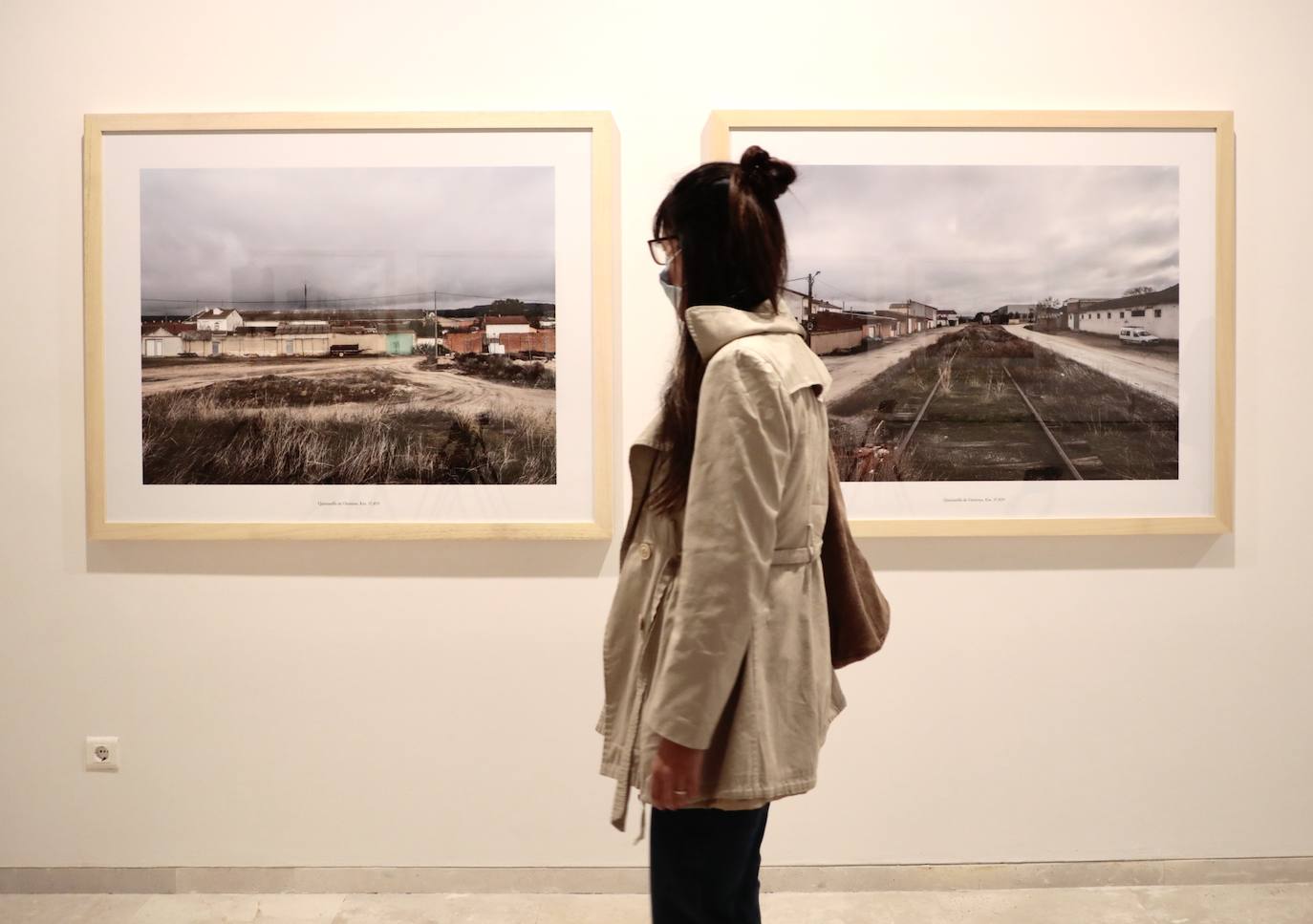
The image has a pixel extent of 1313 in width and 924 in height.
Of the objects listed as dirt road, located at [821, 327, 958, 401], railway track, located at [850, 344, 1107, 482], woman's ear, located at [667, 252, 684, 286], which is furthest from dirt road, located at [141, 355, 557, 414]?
woman's ear, located at [667, 252, 684, 286]

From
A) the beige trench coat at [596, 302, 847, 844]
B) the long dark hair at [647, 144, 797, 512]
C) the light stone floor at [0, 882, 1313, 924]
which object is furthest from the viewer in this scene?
the light stone floor at [0, 882, 1313, 924]

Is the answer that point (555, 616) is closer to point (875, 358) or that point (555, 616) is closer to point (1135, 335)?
point (875, 358)

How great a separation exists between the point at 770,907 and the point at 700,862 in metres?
1.23

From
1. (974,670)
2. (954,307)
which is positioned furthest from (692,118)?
(974,670)

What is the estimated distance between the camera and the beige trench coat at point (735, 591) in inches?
49.1

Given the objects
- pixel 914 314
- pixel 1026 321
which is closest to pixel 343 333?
pixel 914 314

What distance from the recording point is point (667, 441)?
→ 1.38 meters

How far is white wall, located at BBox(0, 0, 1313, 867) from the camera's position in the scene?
2393mm

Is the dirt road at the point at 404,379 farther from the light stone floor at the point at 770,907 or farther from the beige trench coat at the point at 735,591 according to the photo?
the light stone floor at the point at 770,907

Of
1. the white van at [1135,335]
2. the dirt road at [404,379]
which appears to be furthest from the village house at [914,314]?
the dirt road at [404,379]

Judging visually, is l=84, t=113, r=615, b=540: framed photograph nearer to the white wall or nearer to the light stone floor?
the white wall

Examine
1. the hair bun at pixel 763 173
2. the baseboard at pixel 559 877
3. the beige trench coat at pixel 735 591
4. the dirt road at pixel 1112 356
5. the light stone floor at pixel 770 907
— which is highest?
the hair bun at pixel 763 173

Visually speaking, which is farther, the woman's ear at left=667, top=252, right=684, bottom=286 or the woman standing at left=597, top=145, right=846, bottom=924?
the woman's ear at left=667, top=252, right=684, bottom=286

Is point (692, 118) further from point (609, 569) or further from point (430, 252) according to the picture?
point (609, 569)
